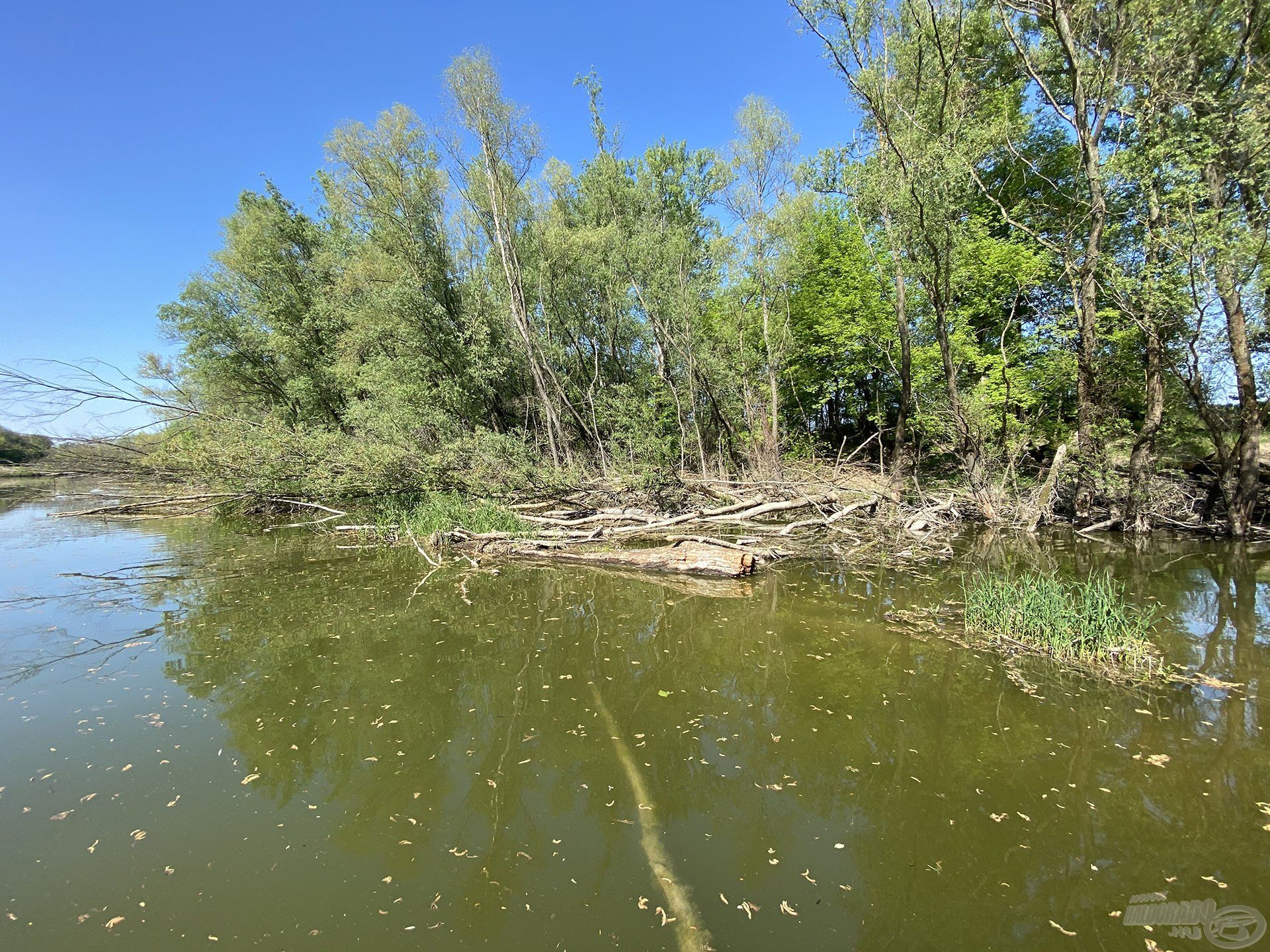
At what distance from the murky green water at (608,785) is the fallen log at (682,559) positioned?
192 centimetres

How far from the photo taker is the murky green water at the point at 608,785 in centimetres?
265

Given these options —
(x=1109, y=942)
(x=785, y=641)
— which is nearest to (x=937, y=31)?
(x=785, y=641)

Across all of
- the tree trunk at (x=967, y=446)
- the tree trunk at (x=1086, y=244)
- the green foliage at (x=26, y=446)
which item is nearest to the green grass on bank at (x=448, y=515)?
the green foliage at (x=26, y=446)

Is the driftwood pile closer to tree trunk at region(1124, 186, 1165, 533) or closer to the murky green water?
the murky green water

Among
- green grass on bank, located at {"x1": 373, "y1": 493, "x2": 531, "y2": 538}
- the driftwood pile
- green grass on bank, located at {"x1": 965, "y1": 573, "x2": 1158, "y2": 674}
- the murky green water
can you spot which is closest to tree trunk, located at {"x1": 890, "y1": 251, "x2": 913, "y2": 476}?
the driftwood pile

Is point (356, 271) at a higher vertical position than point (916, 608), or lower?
higher

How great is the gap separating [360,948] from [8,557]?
49.2 ft

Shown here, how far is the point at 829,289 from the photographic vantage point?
2080 cm

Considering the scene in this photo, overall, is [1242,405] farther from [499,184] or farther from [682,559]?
[499,184]

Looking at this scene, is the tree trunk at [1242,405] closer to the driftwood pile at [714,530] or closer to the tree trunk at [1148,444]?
the tree trunk at [1148,444]

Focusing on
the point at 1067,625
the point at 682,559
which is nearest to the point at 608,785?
the point at 1067,625

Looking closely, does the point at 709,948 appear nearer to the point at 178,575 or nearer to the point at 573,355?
the point at 178,575

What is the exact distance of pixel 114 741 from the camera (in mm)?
4316

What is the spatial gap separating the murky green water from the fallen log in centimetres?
192
